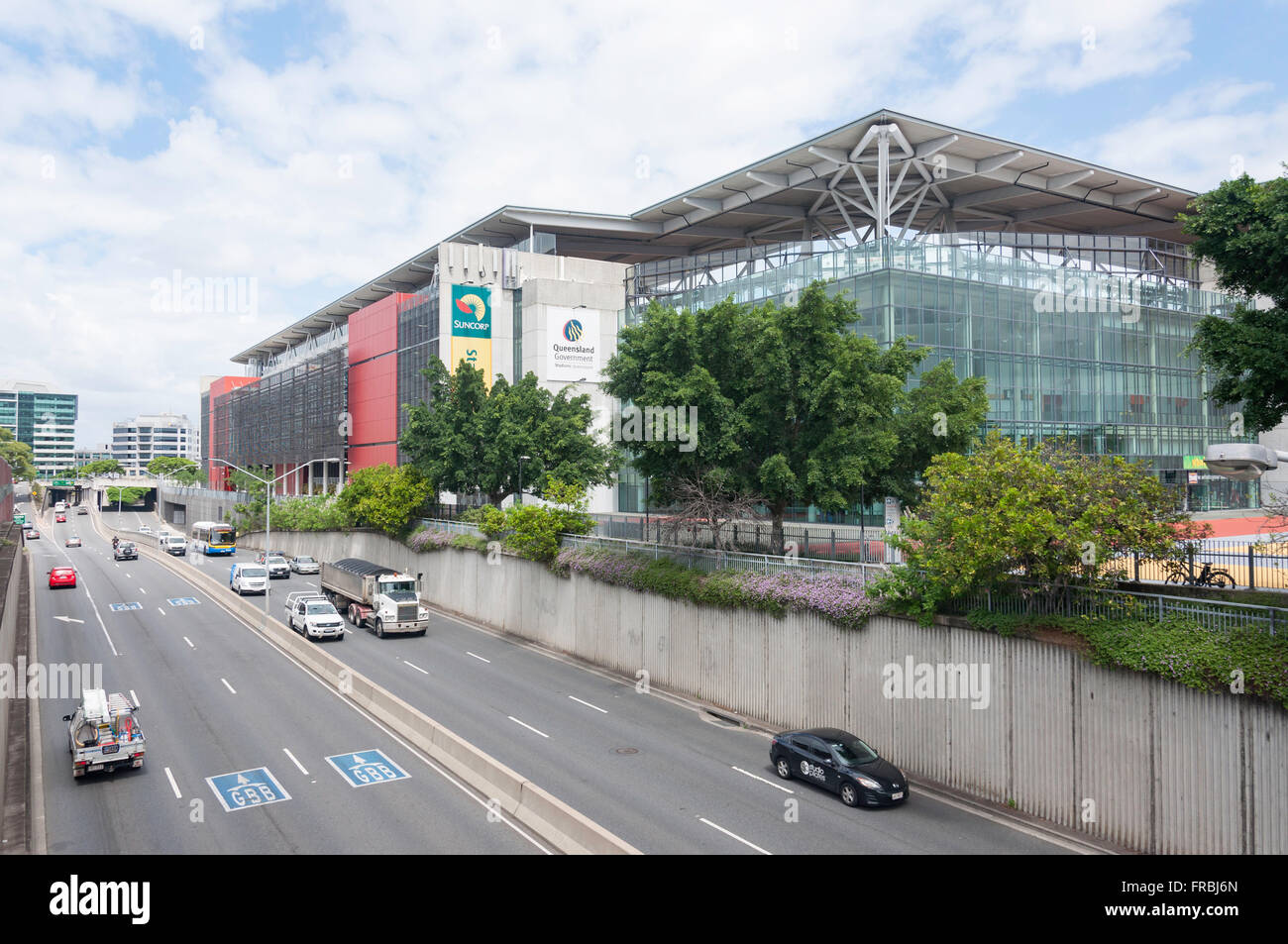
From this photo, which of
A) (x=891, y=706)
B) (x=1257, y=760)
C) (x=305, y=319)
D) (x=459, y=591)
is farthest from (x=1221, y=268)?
(x=305, y=319)

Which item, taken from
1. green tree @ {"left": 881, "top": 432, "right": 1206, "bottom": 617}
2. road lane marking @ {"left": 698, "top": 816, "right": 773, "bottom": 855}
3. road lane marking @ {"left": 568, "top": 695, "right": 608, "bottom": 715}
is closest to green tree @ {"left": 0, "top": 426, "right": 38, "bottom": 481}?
road lane marking @ {"left": 568, "top": 695, "right": 608, "bottom": 715}

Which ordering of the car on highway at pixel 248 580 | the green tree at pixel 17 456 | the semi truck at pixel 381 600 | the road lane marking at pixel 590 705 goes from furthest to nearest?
the green tree at pixel 17 456
the car on highway at pixel 248 580
the semi truck at pixel 381 600
the road lane marking at pixel 590 705

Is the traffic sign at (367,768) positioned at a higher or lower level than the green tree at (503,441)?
lower

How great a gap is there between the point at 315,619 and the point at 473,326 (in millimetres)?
42981

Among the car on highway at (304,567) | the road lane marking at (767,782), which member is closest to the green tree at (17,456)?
the car on highway at (304,567)

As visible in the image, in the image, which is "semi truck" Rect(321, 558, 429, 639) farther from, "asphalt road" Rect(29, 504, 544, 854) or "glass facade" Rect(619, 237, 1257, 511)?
"glass facade" Rect(619, 237, 1257, 511)

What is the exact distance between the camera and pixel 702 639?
3008 centimetres

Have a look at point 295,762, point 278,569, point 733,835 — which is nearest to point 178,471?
point 278,569

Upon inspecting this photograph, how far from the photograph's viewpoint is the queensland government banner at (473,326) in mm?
75875

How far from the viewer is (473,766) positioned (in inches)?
824

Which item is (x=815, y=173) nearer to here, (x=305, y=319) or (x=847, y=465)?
(x=847, y=465)

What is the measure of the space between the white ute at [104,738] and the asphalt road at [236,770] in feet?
1.77

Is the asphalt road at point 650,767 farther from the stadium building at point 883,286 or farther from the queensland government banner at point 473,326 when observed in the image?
the queensland government banner at point 473,326

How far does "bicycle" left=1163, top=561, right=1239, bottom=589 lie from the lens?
1864 centimetres
